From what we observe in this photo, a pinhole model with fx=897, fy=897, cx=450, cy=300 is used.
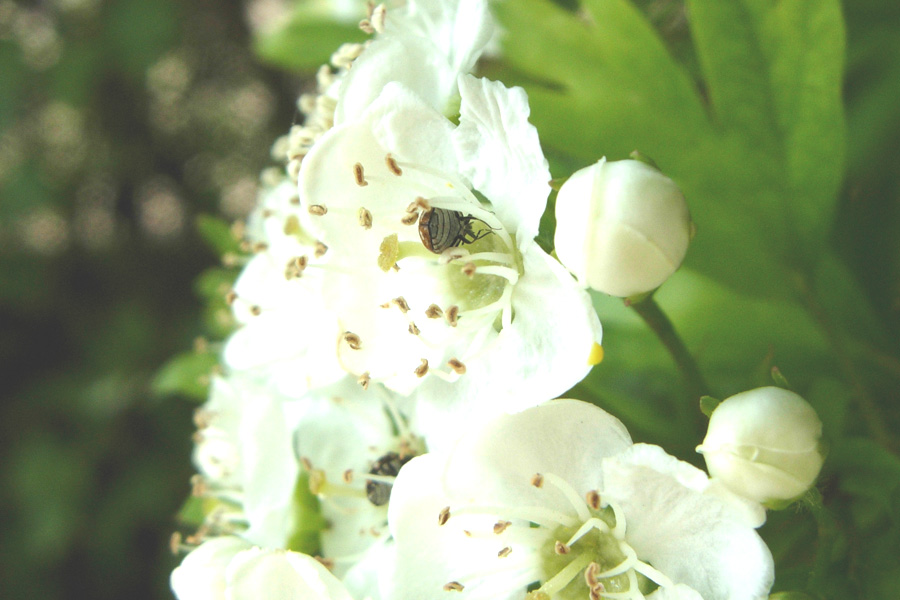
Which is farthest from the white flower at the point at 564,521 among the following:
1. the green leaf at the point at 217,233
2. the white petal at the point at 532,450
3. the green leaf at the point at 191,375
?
the green leaf at the point at 217,233

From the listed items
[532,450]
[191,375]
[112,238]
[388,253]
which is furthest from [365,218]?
[112,238]

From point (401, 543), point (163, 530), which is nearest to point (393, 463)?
point (401, 543)

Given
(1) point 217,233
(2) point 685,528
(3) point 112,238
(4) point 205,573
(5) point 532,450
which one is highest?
(3) point 112,238

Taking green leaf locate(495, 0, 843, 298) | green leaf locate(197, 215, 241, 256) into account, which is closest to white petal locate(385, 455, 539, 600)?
green leaf locate(495, 0, 843, 298)

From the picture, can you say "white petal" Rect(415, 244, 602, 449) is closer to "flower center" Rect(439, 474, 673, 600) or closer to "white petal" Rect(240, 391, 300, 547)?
"flower center" Rect(439, 474, 673, 600)

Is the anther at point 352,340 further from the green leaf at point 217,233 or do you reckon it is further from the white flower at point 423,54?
the green leaf at point 217,233

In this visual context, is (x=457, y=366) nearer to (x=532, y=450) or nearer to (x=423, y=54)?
(x=532, y=450)
